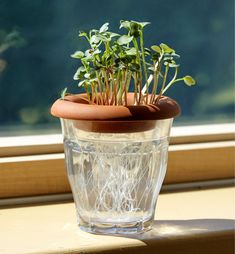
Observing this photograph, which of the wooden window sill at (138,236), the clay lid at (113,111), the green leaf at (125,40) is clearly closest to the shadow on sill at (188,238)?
the wooden window sill at (138,236)

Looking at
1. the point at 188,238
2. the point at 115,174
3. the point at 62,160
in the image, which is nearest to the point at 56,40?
the point at 62,160

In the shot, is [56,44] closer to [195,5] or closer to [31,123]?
[31,123]

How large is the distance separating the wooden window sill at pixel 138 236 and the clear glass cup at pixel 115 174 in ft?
0.10

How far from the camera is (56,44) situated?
3.97ft

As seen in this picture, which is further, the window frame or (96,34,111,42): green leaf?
the window frame

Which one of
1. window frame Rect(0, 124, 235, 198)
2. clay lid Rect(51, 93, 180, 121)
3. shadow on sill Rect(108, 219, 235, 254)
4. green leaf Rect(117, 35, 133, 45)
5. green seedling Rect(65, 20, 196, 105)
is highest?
green leaf Rect(117, 35, 133, 45)

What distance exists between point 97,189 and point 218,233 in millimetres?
210

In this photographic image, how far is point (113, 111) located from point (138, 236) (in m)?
0.21

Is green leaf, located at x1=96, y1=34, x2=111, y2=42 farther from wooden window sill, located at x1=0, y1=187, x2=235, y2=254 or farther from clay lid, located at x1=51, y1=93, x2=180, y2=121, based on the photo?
wooden window sill, located at x1=0, y1=187, x2=235, y2=254

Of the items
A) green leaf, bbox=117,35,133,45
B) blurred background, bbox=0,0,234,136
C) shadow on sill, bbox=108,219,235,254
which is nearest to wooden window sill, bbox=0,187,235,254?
shadow on sill, bbox=108,219,235,254

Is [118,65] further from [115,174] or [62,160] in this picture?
[62,160]

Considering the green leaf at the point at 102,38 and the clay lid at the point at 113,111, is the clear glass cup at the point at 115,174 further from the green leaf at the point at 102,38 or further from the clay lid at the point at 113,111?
the green leaf at the point at 102,38

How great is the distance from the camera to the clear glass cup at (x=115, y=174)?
0.99 meters

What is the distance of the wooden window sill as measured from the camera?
0.98m
